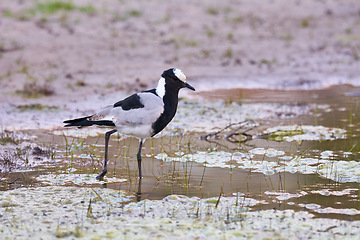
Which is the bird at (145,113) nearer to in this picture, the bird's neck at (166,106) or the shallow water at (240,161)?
the bird's neck at (166,106)

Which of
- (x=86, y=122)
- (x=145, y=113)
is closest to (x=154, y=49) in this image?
(x=86, y=122)

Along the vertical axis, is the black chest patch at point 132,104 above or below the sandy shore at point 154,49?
below

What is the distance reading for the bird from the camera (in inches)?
248

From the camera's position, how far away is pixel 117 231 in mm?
4805

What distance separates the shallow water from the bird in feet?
1.49

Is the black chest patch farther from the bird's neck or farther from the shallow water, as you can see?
the shallow water

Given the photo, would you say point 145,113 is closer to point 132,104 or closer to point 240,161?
point 132,104

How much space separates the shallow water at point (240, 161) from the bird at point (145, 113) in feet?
1.49

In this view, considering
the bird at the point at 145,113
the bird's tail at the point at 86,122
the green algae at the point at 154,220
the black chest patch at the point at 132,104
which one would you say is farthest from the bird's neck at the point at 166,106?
the green algae at the point at 154,220

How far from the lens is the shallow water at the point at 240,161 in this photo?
5.93 meters

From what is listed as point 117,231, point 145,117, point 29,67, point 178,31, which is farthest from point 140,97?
point 178,31

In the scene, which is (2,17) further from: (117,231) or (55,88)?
(117,231)

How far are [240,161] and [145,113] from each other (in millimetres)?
1449

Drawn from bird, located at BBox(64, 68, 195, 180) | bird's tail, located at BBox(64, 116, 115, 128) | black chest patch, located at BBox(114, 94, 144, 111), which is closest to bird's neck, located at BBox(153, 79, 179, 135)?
bird, located at BBox(64, 68, 195, 180)
